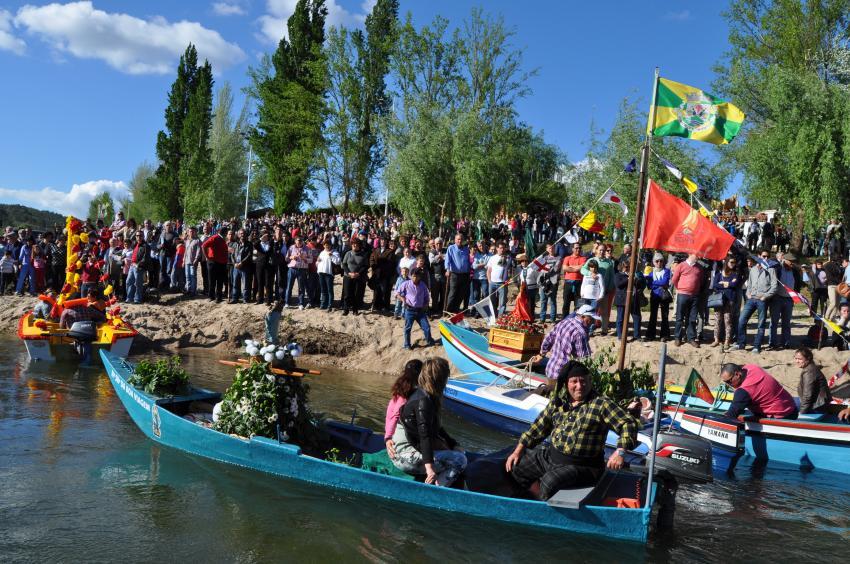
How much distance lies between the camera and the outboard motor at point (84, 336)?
14.4 metres

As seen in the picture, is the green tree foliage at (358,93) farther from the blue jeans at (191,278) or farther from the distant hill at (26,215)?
the distant hill at (26,215)

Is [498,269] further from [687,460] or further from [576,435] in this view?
[576,435]

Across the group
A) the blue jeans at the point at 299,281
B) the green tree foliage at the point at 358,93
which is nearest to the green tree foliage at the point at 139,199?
the green tree foliage at the point at 358,93

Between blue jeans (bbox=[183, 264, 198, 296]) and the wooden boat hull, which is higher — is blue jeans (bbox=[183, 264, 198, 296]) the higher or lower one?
the higher one

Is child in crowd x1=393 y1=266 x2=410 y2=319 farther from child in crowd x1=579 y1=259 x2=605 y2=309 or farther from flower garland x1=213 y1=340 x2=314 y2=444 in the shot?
flower garland x1=213 y1=340 x2=314 y2=444

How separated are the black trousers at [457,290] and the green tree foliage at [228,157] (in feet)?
139

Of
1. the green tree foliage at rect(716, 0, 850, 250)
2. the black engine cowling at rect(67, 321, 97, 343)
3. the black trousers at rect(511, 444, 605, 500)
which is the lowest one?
the black trousers at rect(511, 444, 605, 500)

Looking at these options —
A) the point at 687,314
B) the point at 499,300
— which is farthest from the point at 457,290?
the point at 687,314

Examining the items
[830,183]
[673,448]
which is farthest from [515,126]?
[673,448]

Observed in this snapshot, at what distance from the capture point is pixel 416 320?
1608 centimetres

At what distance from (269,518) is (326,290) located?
10.9m

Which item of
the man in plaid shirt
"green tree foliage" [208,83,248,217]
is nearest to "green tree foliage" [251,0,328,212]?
"green tree foliage" [208,83,248,217]

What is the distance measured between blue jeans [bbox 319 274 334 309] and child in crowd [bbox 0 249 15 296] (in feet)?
36.6

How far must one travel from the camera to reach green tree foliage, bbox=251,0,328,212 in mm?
41062
